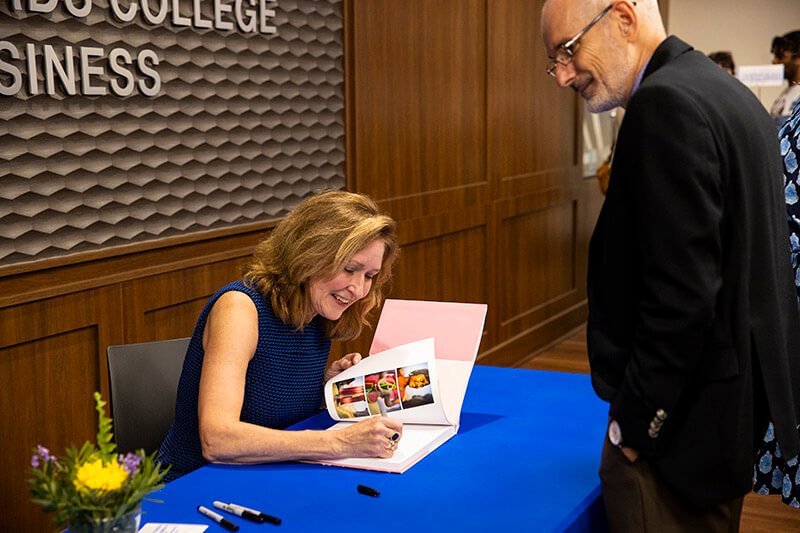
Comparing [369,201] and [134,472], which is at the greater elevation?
[369,201]

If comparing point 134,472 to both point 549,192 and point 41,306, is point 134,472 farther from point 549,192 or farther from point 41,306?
point 549,192

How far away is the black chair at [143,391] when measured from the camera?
90.7 inches

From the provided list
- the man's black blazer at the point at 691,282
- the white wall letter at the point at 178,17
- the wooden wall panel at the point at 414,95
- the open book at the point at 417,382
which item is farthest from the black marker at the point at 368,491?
the wooden wall panel at the point at 414,95

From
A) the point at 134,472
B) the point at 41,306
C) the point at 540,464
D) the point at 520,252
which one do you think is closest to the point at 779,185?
the point at 540,464

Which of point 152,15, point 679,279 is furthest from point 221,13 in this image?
point 679,279

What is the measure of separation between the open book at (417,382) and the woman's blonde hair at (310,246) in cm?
23

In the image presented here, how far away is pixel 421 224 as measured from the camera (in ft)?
15.5

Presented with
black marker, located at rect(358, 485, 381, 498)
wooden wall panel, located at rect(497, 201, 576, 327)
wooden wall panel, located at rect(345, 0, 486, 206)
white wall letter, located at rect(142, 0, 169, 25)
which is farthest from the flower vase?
wooden wall panel, located at rect(497, 201, 576, 327)

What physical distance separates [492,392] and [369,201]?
626 mm

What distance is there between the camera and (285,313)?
217cm

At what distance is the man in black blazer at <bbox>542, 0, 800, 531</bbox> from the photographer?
1.44m

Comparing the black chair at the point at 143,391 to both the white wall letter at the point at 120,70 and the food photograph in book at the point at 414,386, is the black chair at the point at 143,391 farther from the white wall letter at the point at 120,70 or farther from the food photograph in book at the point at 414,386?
the white wall letter at the point at 120,70

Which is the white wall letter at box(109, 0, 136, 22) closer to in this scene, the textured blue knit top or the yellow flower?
the textured blue knit top

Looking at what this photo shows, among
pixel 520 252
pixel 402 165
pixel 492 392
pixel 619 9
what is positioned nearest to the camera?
pixel 619 9
